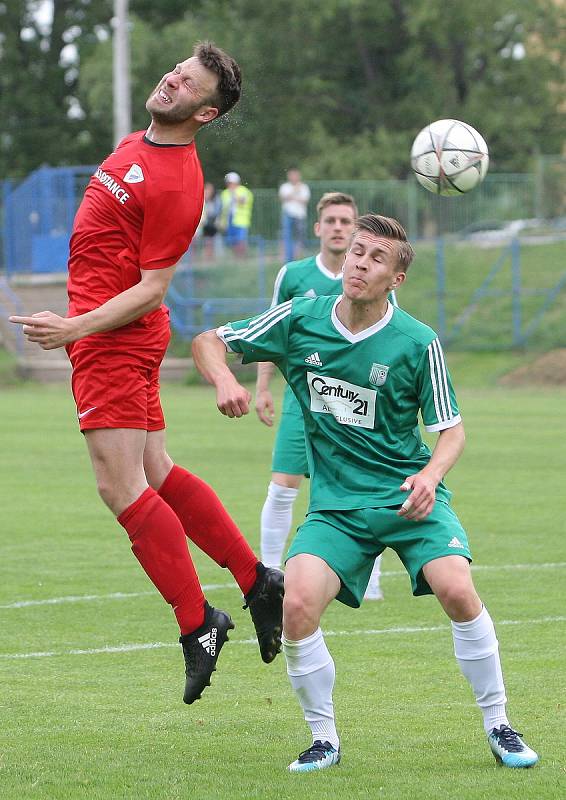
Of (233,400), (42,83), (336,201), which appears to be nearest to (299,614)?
(233,400)

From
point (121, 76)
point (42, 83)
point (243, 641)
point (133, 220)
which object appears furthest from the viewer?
point (42, 83)

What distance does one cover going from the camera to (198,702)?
5.83 metres

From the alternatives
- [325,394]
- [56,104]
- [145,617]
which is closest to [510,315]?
[145,617]

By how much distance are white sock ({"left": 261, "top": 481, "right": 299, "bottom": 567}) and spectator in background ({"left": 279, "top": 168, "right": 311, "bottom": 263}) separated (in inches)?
831

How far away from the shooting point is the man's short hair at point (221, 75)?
547 cm

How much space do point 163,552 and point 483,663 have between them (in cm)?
134

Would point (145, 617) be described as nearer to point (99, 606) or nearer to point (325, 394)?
point (99, 606)

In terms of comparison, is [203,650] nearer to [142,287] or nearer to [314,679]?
[314,679]

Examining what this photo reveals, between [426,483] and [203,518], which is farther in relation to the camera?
[203,518]

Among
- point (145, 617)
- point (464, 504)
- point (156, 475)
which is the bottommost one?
point (464, 504)

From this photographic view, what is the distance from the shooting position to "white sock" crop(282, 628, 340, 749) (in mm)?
4906

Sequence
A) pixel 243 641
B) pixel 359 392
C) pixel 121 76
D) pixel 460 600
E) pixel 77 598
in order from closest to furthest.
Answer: pixel 460 600 < pixel 359 392 < pixel 243 641 < pixel 77 598 < pixel 121 76

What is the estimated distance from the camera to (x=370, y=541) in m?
5.08

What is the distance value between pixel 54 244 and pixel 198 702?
25430 millimetres
